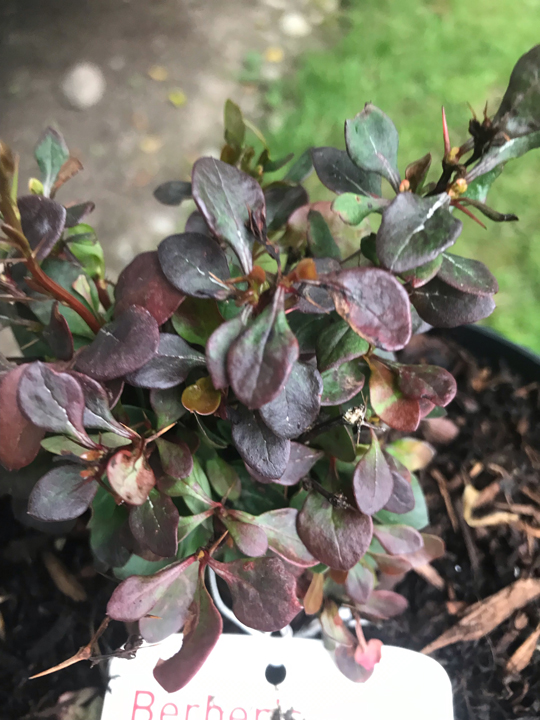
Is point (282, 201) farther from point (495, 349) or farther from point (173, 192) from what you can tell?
point (495, 349)

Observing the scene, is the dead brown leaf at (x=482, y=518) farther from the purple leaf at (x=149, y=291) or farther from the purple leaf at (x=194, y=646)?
the purple leaf at (x=149, y=291)

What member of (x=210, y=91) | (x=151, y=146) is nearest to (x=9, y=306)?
(x=151, y=146)

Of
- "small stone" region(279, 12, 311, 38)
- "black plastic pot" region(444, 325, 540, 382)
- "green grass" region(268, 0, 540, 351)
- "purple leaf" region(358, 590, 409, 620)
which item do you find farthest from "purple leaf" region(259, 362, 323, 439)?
"small stone" region(279, 12, 311, 38)

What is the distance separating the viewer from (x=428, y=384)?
1.53 ft

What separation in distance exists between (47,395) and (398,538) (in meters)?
0.46

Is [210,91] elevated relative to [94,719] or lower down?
elevated

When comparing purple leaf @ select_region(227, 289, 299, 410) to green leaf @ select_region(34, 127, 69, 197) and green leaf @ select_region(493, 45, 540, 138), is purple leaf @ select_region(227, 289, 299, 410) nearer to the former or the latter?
green leaf @ select_region(493, 45, 540, 138)

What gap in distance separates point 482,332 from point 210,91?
1267mm

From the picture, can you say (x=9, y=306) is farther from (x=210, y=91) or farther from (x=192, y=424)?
(x=210, y=91)

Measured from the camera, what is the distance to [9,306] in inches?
23.1

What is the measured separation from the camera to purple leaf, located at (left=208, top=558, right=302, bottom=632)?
479 mm

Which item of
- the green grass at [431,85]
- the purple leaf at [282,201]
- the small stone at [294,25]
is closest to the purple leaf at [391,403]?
the purple leaf at [282,201]

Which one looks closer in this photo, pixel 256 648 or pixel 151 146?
pixel 256 648

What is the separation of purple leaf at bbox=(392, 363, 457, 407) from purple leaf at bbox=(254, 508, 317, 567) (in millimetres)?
188
